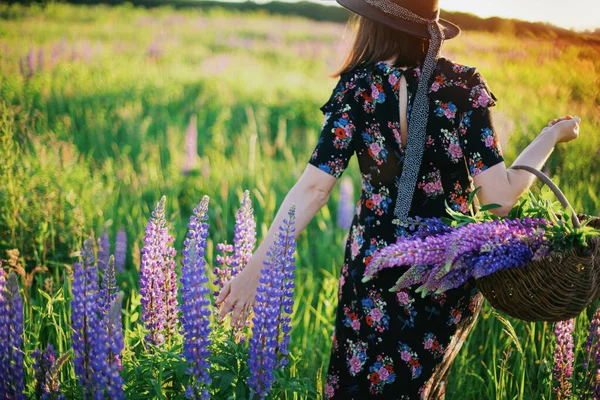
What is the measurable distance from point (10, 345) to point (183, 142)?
4556 mm

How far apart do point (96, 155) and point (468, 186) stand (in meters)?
4.24

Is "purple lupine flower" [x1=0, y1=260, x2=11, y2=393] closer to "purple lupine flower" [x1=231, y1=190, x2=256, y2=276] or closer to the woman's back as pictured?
"purple lupine flower" [x1=231, y1=190, x2=256, y2=276]

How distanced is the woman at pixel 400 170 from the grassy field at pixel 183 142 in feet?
0.90

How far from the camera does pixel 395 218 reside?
220 centimetres

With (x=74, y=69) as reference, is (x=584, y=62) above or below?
above

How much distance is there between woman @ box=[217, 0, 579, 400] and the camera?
6.79 feet

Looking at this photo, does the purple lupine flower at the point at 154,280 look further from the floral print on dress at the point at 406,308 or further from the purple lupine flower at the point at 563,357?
the purple lupine flower at the point at 563,357

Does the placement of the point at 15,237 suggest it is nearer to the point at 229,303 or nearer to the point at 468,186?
the point at 229,303

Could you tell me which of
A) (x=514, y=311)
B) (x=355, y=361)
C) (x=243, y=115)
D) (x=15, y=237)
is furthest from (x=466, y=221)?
(x=243, y=115)

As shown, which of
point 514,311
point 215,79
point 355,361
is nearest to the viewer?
point 514,311

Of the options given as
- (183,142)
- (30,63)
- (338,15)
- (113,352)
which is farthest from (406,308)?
(338,15)

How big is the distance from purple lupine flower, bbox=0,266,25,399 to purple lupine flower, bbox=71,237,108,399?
0.16 metres

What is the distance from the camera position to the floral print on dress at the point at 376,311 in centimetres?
223

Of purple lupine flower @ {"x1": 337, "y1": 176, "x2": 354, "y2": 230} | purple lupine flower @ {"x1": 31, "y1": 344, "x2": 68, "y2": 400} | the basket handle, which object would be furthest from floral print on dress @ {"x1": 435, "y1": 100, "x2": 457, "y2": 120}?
purple lupine flower @ {"x1": 337, "y1": 176, "x2": 354, "y2": 230}
